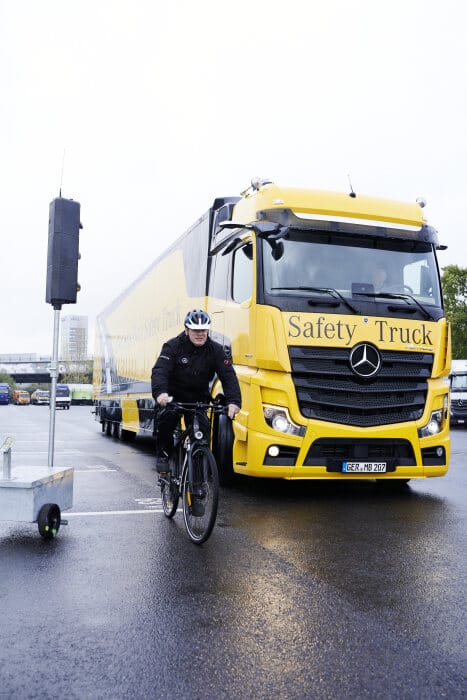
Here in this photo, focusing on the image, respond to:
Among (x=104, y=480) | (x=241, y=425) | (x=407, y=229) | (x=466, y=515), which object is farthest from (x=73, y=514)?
(x=407, y=229)

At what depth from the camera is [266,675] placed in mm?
3188

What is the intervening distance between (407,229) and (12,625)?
6692 millimetres

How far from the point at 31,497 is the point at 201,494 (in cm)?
134

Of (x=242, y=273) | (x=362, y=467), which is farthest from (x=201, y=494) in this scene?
(x=242, y=273)

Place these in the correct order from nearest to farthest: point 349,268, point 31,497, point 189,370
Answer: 1. point 31,497
2. point 189,370
3. point 349,268

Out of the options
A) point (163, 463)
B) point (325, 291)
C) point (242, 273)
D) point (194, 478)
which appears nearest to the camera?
point (194, 478)

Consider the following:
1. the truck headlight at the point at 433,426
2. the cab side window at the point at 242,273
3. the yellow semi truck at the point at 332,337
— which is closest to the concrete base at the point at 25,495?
the yellow semi truck at the point at 332,337

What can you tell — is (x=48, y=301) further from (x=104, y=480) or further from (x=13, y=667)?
(x=13, y=667)

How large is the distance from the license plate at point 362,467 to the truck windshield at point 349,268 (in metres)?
1.82

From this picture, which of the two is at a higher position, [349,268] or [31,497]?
[349,268]

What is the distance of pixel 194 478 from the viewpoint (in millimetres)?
6086

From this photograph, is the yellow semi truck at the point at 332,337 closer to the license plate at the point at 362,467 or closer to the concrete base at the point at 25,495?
the license plate at the point at 362,467

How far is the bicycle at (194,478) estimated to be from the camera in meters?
5.74

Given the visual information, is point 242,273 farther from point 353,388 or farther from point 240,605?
point 240,605
